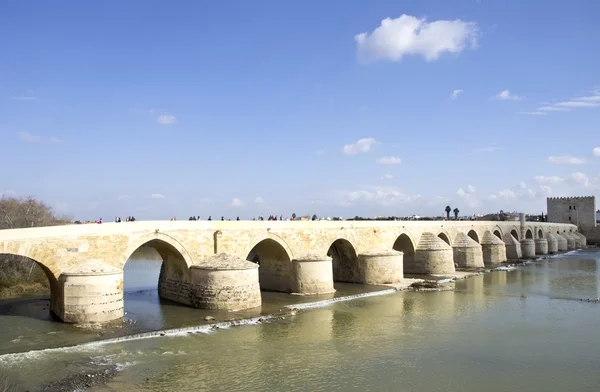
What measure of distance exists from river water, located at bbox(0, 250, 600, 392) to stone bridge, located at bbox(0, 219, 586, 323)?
799 millimetres

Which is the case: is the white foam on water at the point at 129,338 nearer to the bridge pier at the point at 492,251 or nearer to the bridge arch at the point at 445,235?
the bridge arch at the point at 445,235

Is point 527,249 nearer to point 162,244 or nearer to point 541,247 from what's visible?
point 541,247

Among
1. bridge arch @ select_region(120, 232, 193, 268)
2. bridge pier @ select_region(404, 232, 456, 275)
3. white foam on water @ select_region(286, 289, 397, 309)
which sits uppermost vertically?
bridge arch @ select_region(120, 232, 193, 268)

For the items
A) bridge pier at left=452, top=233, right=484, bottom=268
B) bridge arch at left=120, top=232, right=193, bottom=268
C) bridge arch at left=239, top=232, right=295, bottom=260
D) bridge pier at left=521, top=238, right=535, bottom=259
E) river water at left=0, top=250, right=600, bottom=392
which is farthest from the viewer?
bridge pier at left=521, top=238, right=535, bottom=259

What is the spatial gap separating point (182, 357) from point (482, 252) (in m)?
25.3

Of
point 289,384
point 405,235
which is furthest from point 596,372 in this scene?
point 405,235

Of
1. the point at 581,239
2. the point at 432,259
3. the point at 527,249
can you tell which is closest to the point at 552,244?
the point at 527,249

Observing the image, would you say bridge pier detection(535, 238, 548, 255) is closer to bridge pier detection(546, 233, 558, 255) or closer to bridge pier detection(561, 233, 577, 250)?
bridge pier detection(546, 233, 558, 255)

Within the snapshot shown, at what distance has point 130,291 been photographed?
757 inches

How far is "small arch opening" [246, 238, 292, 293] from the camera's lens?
18.5m

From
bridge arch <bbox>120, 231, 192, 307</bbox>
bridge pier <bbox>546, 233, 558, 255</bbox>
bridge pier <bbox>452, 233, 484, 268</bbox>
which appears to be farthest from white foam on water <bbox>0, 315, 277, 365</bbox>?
bridge pier <bbox>546, 233, 558, 255</bbox>

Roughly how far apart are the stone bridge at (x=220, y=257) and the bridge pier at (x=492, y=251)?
6448 millimetres

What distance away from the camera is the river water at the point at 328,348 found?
9219mm

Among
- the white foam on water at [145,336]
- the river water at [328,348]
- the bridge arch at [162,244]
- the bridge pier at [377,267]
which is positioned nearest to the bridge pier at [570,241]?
the bridge pier at [377,267]
